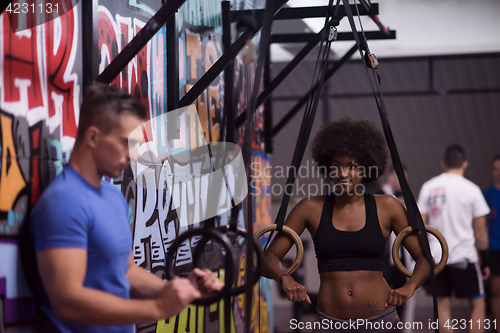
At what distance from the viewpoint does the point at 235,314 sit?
3.70 meters

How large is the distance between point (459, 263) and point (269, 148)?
1910 millimetres

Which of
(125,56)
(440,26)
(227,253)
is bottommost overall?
(227,253)

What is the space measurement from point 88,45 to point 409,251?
159 centimetres

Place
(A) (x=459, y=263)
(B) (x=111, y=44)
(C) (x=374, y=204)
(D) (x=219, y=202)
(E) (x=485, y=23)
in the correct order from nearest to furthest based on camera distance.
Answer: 1. (B) (x=111, y=44)
2. (C) (x=374, y=204)
3. (D) (x=219, y=202)
4. (A) (x=459, y=263)
5. (E) (x=485, y=23)

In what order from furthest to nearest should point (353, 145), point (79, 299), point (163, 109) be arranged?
point (163, 109) < point (353, 145) < point (79, 299)

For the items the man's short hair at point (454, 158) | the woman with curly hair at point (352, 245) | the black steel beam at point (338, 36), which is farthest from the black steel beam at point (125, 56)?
the man's short hair at point (454, 158)

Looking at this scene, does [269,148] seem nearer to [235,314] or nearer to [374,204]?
[235,314]

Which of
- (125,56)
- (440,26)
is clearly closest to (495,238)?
(440,26)

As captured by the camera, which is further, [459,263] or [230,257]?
[459,263]

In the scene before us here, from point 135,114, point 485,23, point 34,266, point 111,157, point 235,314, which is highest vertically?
point 485,23

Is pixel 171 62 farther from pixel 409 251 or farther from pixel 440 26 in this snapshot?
pixel 440 26

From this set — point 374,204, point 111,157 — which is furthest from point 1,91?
point 374,204

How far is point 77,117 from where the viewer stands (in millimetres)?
1764

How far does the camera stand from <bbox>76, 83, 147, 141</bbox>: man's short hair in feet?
4.48
